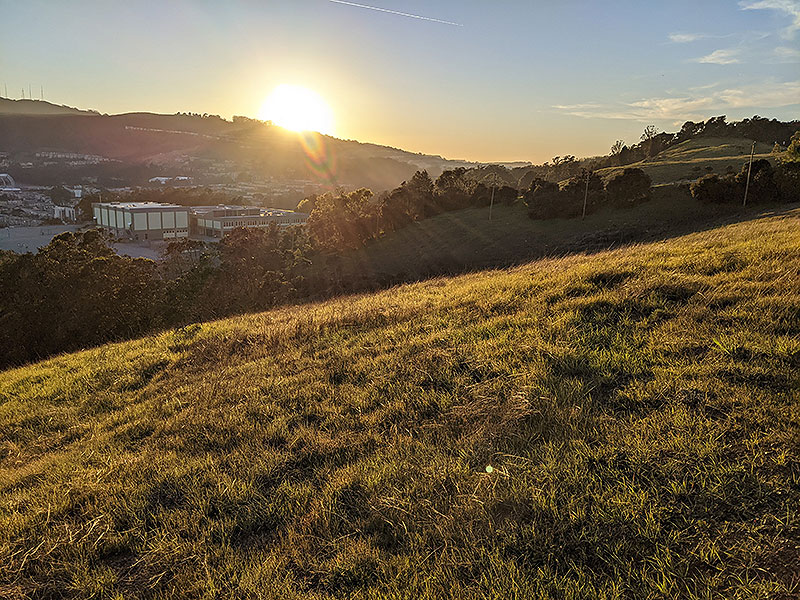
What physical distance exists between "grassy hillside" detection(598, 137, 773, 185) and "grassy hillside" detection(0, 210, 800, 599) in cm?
4730

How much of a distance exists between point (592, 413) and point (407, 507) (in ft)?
6.87

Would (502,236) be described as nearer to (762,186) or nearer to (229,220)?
(762,186)

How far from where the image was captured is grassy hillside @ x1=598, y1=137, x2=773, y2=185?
4722cm

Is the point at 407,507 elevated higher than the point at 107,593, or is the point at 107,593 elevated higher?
the point at 407,507

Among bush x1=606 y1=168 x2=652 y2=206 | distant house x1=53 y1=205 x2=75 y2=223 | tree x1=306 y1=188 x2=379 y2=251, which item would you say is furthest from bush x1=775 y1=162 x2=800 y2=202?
distant house x1=53 y1=205 x2=75 y2=223

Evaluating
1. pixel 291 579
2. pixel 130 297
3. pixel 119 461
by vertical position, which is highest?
pixel 291 579

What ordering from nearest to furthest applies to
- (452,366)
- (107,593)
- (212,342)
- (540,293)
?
(107,593)
(452,366)
(540,293)
(212,342)

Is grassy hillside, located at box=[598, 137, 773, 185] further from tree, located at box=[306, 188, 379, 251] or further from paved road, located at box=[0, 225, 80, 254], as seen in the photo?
paved road, located at box=[0, 225, 80, 254]

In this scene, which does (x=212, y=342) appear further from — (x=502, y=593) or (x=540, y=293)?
(x=502, y=593)

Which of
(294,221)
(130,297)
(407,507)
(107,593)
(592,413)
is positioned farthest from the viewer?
(294,221)

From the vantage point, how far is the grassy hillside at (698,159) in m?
47.2

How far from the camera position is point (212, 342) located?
1012cm

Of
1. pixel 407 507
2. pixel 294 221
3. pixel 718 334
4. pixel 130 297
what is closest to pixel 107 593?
pixel 407 507

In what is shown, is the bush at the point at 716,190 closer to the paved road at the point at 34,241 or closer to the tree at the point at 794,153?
the tree at the point at 794,153
